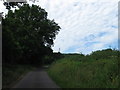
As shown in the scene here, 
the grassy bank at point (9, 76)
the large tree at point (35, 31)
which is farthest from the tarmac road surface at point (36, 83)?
the large tree at point (35, 31)

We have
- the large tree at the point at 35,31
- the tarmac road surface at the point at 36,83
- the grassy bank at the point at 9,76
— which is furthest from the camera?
the large tree at the point at 35,31

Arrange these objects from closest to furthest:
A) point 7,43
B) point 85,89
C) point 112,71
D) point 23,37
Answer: point 85,89, point 112,71, point 7,43, point 23,37

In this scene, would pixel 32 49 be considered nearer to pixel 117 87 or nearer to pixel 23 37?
pixel 23 37

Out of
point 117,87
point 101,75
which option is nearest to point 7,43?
point 101,75

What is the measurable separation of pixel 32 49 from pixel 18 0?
191 ft

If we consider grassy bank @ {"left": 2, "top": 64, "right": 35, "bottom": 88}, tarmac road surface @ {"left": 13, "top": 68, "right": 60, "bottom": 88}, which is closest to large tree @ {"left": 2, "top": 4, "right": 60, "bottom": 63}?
grassy bank @ {"left": 2, "top": 64, "right": 35, "bottom": 88}

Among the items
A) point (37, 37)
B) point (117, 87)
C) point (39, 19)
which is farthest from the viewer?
point (39, 19)

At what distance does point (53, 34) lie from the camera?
8506 cm

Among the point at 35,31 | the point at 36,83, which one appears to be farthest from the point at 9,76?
the point at 35,31

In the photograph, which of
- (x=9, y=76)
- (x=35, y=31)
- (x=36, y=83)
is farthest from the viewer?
(x=35, y=31)

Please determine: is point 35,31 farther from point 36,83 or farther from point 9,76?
point 36,83

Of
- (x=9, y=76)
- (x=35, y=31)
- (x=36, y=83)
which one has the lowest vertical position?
(x=36, y=83)

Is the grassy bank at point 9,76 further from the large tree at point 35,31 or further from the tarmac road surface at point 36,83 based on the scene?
the large tree at point 35,31

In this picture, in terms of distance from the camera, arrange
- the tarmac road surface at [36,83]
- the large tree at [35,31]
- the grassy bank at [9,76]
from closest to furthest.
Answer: the tarmac road surface at [36,83], the grassy bank at [9,76], the large tree at [35,31]
